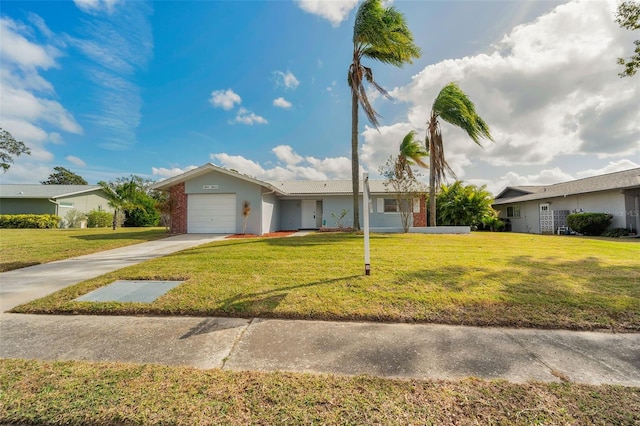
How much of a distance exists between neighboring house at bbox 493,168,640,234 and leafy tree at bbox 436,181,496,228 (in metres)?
3.65

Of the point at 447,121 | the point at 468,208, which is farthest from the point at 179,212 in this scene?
the point at 468,208

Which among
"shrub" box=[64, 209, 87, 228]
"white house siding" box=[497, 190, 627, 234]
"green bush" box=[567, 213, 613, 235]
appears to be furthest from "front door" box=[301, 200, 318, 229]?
"shrub" box=[64, 209, 87, 228]

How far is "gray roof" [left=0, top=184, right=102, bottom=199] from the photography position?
77.0 ft

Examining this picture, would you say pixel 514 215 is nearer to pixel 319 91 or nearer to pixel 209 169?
pixel 319 91

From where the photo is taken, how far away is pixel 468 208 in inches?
731

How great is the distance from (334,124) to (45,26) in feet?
41.2

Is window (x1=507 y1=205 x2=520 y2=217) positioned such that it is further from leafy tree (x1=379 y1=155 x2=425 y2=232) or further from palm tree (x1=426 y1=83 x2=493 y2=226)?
leafy tree (x1=379 y1=155 x2=425 y2=232)

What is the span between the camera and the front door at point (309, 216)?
20.0m

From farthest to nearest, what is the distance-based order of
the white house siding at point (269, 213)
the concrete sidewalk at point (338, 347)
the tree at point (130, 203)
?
the tree at point (130, 203), the white house siding at point (269, 213), the concrete sidewalk at point (338, 347)

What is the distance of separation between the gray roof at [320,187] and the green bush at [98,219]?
17.7 meters

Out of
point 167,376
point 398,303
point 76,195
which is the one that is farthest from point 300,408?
point 76,195

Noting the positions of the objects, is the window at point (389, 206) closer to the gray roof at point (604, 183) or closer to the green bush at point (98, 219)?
the gray roof at point (604, 183)

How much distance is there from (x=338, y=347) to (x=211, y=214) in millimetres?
13946

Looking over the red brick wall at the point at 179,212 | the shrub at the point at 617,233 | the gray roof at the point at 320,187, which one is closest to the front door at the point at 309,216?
the gray roof at the point at 320,187
